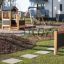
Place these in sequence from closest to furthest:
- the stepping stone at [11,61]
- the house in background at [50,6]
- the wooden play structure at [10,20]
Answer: the stepping stone at [11,61] → the wooden play structure at [10,20] → the house in background at [50,6]

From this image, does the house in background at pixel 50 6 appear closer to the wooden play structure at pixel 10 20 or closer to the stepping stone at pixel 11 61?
the wooden play structure at pixel 10 20

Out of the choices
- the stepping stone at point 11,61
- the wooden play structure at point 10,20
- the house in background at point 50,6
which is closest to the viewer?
the stepping stone at point 11,61

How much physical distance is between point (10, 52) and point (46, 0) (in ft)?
134

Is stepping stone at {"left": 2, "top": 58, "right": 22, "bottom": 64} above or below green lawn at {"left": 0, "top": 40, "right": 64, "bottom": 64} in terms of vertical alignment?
above

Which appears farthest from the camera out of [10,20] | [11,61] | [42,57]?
[10,20]

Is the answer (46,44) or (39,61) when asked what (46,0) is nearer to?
(46,44)

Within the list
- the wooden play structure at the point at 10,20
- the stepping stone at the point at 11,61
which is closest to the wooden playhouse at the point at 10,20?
the wooden play structure at the point at 10,20

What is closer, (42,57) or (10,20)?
(42,57)

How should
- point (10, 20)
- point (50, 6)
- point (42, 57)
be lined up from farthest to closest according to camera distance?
1. point (50, 6)
2. point (10, 20)
3. point (42, 57)

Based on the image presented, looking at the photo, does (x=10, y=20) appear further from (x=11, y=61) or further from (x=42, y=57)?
(x=11, y=61)

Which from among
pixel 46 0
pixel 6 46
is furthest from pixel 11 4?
pixel 6 46

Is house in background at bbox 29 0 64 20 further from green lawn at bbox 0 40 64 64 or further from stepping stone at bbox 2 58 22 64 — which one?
stepping stone at bbox 2 58 22 64

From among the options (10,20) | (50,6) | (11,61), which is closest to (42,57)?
(11,61)

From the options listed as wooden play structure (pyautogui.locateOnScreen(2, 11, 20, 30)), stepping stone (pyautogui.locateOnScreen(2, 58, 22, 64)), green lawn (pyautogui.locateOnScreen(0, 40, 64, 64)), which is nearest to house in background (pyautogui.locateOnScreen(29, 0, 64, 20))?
wooden play structure (pyautogui.locateOnScreen(2, 11, 20, 30))
